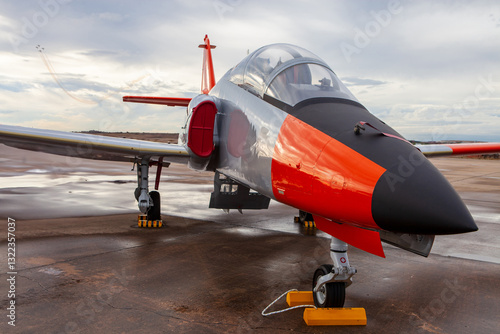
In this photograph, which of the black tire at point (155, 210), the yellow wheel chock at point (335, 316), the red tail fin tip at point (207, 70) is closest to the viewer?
the yellow wheel chock at point (335, 316)

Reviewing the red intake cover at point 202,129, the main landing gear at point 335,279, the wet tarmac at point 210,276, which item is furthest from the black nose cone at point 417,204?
the red intake cover at point 202,129

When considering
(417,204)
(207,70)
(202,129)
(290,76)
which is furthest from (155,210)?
(207,70)

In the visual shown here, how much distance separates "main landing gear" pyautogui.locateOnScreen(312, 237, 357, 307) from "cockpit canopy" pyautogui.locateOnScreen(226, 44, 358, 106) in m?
1.62

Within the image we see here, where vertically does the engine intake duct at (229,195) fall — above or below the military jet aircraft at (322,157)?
below

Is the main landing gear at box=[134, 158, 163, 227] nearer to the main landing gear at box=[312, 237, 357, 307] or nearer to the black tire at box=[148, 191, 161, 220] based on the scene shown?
the black tire at box=[148, 191, 161, 220]

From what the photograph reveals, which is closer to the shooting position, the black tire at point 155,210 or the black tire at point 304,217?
the black tire at point 155,210

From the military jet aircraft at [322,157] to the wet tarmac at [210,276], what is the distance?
91 cm

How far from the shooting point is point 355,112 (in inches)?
160

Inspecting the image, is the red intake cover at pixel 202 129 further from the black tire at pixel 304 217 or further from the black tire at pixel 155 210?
the black tire at pixel 304 217

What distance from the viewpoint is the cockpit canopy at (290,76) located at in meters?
4.58

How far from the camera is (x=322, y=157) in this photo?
140 inches

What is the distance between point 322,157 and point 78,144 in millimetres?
5544

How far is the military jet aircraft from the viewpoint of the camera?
294cm

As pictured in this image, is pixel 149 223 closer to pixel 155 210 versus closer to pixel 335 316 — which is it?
pixel 155 210
